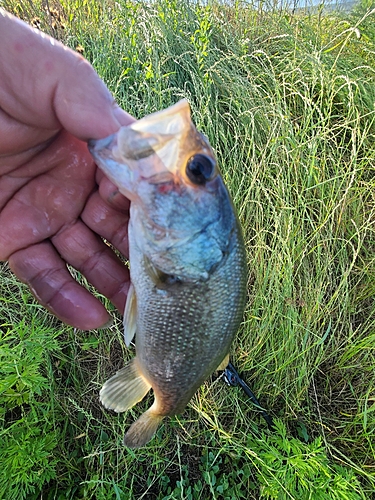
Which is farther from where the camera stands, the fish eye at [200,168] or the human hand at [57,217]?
the human hand at [57,217]

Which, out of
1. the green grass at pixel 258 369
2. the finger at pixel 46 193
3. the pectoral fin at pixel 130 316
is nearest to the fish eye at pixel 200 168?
the pectoral fin at pixel 130 316

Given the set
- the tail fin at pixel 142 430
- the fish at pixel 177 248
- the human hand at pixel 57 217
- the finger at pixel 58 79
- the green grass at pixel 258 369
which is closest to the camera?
the fish at pixel 177 248

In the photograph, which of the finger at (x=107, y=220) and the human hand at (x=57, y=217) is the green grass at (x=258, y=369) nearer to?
the human hand at (x=57, y=217)

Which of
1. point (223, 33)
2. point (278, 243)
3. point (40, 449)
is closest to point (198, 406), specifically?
point (40, 449)

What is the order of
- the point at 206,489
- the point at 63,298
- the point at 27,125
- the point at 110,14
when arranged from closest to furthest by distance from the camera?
the point at 27,125 → the point at 63,298 → the point at 206,489 → the point at 110,14

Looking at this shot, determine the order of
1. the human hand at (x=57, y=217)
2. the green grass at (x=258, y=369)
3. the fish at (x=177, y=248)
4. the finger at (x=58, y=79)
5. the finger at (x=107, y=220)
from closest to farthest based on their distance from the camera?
the fish at (x=177, y=248)
the finger at (x=58, y=79)
the human hand at (x=57, y=217)
the finger at (x=107, y=220)
the green grass at (x=258, y=369)

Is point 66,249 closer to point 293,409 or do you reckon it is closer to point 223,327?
point 223,327

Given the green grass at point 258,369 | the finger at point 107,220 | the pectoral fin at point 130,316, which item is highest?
the finger at point 107,220

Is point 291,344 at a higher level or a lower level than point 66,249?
lower
